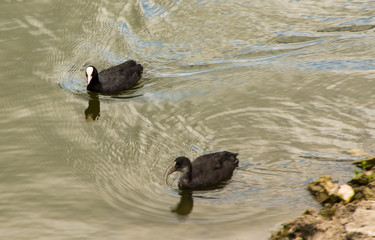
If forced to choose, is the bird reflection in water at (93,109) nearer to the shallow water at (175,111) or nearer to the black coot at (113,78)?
the shallow water at (175,111)

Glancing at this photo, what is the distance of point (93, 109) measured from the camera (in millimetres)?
11016

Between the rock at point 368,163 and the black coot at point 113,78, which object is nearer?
the rock at point 368,163

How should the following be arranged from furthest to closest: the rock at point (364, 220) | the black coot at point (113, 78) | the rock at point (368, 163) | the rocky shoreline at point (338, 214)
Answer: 1. the black coot at point (113, 78)
2. the rock at point (368, 163)
3. the rocky shoreline at point (338, 214)
4. the rock at point (364, 220)

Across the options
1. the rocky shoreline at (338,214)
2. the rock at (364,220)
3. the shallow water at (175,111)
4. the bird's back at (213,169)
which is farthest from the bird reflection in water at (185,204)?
the rock at (364,220)

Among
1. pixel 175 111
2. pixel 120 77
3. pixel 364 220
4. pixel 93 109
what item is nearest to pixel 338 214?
pixel 364 220

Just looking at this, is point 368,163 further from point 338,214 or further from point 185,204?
point 185,204

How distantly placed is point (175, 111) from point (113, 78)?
204 centimetres

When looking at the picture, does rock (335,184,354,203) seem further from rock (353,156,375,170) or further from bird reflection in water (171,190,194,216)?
bird reflection in water (171,190,194,216)

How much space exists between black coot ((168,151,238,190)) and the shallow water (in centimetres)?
19

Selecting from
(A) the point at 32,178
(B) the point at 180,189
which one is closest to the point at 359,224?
(B) the point at 180,189

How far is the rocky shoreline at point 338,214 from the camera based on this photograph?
600 cm

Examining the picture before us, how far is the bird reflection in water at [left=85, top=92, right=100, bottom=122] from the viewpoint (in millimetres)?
10586

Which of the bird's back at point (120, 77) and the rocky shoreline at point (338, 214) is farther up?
the rocky shoreline at point (338, 214)

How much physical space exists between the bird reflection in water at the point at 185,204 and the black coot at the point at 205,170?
123mm
